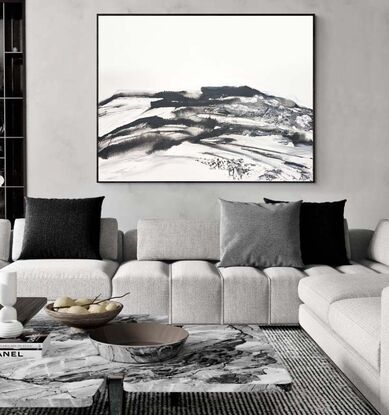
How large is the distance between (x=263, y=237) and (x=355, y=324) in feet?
5.91

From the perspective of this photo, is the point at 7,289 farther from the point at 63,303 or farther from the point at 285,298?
the point at 285,298

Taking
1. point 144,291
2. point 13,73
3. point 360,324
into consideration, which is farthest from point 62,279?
point 13,73

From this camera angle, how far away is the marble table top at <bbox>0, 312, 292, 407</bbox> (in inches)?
80.1

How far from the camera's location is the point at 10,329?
2609mm

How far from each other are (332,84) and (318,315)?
2.62 meters

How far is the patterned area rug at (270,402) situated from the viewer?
276 centimetres

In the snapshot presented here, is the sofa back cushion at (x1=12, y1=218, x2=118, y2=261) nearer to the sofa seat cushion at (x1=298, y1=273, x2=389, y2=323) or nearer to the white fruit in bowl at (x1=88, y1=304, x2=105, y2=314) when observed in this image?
the sofa seat cushion at (x1=298, y1=273, x2=389, y2=323)

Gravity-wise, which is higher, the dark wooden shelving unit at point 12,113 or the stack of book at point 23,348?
the dark wooden shelving unit at point 12,113

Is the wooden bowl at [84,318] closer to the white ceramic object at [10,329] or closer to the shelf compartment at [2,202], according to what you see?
the white ceramic object at [10,329]

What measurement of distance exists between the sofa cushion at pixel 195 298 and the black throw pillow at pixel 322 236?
33.1 inches

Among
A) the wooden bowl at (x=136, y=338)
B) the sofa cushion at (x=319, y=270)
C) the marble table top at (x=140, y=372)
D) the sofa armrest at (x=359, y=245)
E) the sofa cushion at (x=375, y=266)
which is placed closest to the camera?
the marble table top at (x=140, y=372)

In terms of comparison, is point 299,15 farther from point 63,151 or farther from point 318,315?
point 318,315

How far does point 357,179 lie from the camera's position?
543 cm

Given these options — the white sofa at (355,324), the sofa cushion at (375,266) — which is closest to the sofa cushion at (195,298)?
the white sofa at (355,324)
